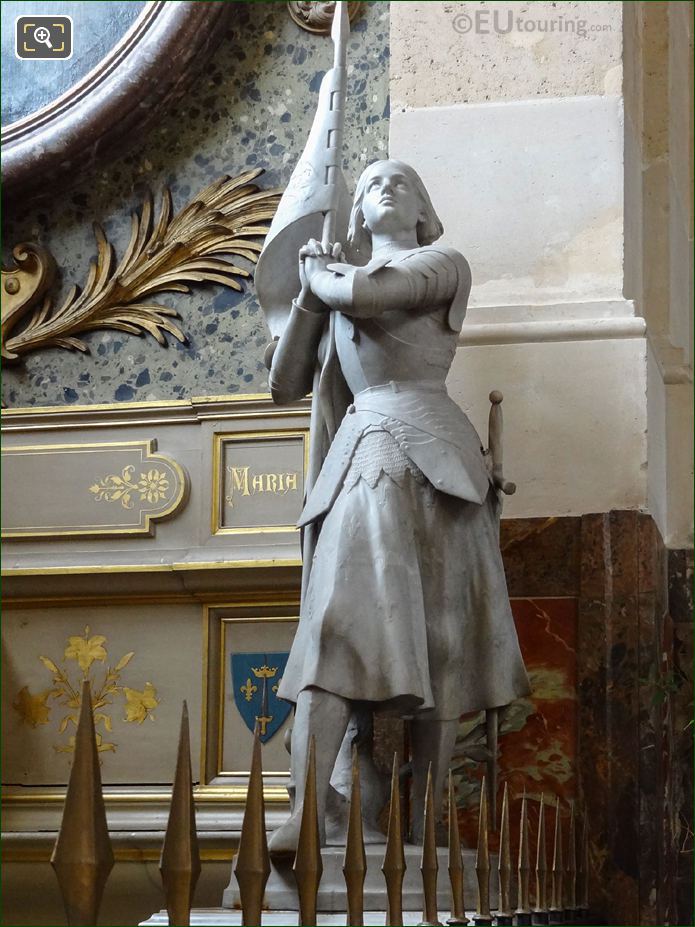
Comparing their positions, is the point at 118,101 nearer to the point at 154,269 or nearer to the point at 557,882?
the point at 154,269

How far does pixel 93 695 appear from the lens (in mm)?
4672

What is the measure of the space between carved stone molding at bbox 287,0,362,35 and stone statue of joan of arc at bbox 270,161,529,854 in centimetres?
162

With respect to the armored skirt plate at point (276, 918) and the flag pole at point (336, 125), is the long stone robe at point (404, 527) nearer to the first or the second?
the flag pole at point (336, 125)

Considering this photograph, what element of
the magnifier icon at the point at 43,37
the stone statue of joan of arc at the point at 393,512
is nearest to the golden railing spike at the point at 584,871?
the stone statue of joan of arc at the point at 393,512

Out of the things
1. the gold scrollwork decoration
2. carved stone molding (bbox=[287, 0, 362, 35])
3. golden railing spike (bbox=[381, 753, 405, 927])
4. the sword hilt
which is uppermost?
carved stone molding (bbox=[287, 0, 362, 35])

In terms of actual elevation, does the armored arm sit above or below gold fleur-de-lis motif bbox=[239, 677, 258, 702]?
above

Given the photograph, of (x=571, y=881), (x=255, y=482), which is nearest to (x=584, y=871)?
(x=571, y=881)

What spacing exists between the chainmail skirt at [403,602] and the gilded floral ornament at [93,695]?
57.5 inches

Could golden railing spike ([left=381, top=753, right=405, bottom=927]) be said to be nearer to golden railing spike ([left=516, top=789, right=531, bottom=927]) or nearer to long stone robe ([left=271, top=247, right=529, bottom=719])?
golden railing spike ([left=516, top=789, right=531, bottom=927])

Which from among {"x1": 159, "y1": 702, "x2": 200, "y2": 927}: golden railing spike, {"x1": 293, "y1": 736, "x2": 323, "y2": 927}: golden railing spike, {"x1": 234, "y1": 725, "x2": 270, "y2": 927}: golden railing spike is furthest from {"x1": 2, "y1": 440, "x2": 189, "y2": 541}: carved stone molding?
{"x1": 159, "y1": 702, "x2": 200, "y2": 927}: golden railing spike

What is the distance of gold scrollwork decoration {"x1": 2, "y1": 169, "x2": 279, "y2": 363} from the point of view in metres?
4.94

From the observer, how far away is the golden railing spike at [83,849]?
5.09 ft

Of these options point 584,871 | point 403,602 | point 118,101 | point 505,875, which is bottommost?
point 584,871

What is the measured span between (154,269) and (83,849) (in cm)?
358
